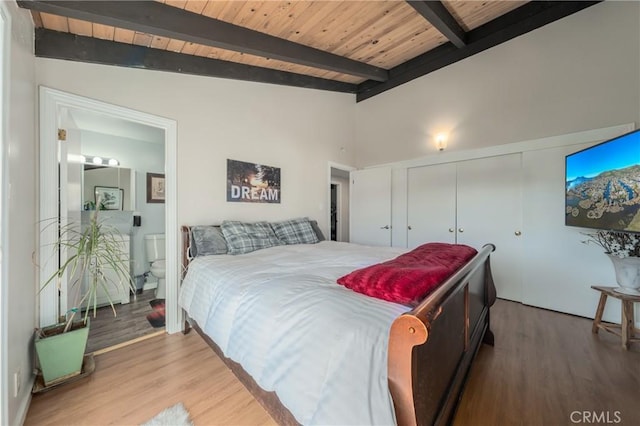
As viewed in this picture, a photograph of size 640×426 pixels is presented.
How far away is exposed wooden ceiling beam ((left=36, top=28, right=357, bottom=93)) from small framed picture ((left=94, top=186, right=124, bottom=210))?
1.95 metres

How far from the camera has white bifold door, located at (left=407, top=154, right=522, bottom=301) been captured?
3.15 meters

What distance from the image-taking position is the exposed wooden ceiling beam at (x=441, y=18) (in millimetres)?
2247

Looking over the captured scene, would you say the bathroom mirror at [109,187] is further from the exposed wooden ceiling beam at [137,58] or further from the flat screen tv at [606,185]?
the flat screen tv at [606,185]

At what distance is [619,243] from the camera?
236cm

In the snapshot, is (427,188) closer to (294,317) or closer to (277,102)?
(277,102)

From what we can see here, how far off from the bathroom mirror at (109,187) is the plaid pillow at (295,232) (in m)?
2.27

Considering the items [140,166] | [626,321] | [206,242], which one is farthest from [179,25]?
[626,321]

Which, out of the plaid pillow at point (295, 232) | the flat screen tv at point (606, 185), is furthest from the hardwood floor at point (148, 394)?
the flat screen tv at point (606, 185)

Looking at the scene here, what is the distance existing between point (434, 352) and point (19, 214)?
230 cm

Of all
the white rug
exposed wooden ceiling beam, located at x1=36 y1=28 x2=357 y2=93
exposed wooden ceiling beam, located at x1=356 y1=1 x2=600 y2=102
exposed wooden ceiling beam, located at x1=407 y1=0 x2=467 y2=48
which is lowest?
the white rug

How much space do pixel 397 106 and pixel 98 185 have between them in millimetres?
4703

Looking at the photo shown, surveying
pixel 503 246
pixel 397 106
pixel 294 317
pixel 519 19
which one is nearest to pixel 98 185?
pixel 294 317

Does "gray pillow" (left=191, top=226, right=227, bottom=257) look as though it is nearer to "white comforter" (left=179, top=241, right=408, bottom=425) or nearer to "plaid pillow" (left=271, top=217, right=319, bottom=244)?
"white comforter" (left=179, top=241, right=408, bottom=425)

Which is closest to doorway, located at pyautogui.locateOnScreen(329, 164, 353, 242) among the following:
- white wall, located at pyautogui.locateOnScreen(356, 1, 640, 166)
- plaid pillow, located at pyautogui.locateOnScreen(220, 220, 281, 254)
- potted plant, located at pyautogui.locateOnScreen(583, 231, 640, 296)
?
white wall, located at pyautogui.locateOnScreen(356, 1, 640, 166)
